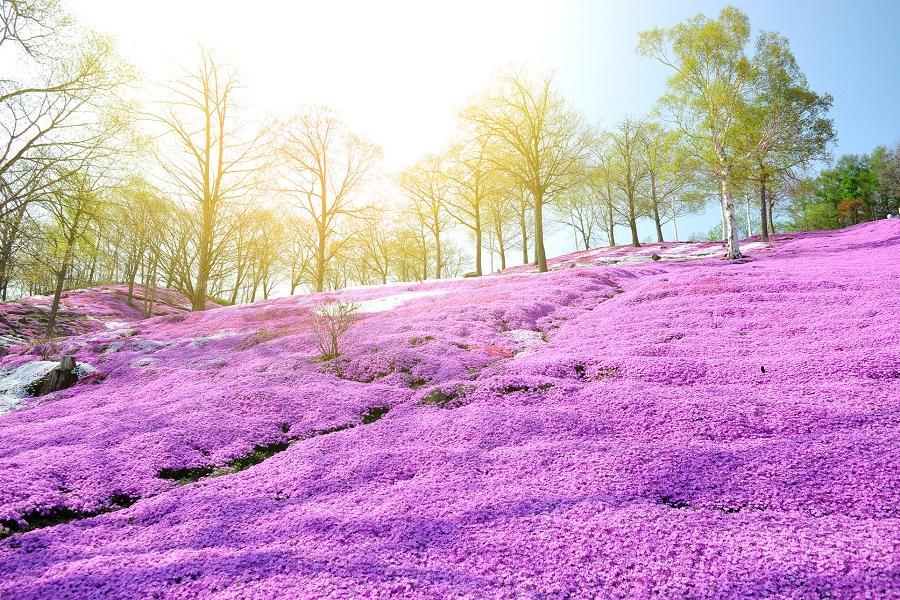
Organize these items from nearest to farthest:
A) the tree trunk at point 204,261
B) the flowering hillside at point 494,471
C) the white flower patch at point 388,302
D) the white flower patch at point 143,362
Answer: the flowering hillside at point 494,471
the white flower patch at point 143,362
the white flower patch at point 388,302
the tree trunk at point 204,261

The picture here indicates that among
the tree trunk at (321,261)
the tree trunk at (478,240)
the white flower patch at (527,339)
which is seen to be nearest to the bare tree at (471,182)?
the tree trunk at (478,240)

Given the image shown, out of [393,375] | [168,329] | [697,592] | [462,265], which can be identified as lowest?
[697,592]

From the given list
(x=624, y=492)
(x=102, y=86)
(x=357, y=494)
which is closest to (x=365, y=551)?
(x=357, y=494)

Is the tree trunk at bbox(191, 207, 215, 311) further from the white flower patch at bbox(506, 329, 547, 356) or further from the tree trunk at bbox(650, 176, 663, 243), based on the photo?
the tree trunk at bbox(650, 176, 663, 243)

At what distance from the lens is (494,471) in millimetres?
4012

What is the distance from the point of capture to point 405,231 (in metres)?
48.9

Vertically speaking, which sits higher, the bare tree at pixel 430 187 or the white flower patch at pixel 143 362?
the bare tree at pixel 430 187

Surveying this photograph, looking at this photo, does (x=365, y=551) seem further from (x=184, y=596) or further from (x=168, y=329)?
(x=168, y=329)

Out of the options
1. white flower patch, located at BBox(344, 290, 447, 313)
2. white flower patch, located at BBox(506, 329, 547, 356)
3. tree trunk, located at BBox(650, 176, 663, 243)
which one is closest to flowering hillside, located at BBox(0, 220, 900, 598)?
white flower patch, located at BBox(506, 329, 547, 356)

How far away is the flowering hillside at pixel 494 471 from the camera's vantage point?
2.66 metres

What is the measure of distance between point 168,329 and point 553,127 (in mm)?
26448

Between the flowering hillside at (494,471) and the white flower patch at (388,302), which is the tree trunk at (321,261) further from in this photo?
the flowering hillside at (494,471)

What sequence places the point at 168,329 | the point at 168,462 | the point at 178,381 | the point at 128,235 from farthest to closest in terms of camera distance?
the point at 128,235 < the point at 168,329 < the point at 178,381 < the point at 168,462

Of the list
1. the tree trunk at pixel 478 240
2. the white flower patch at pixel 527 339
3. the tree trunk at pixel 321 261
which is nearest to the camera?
the white flower patch at pixel 527 339
